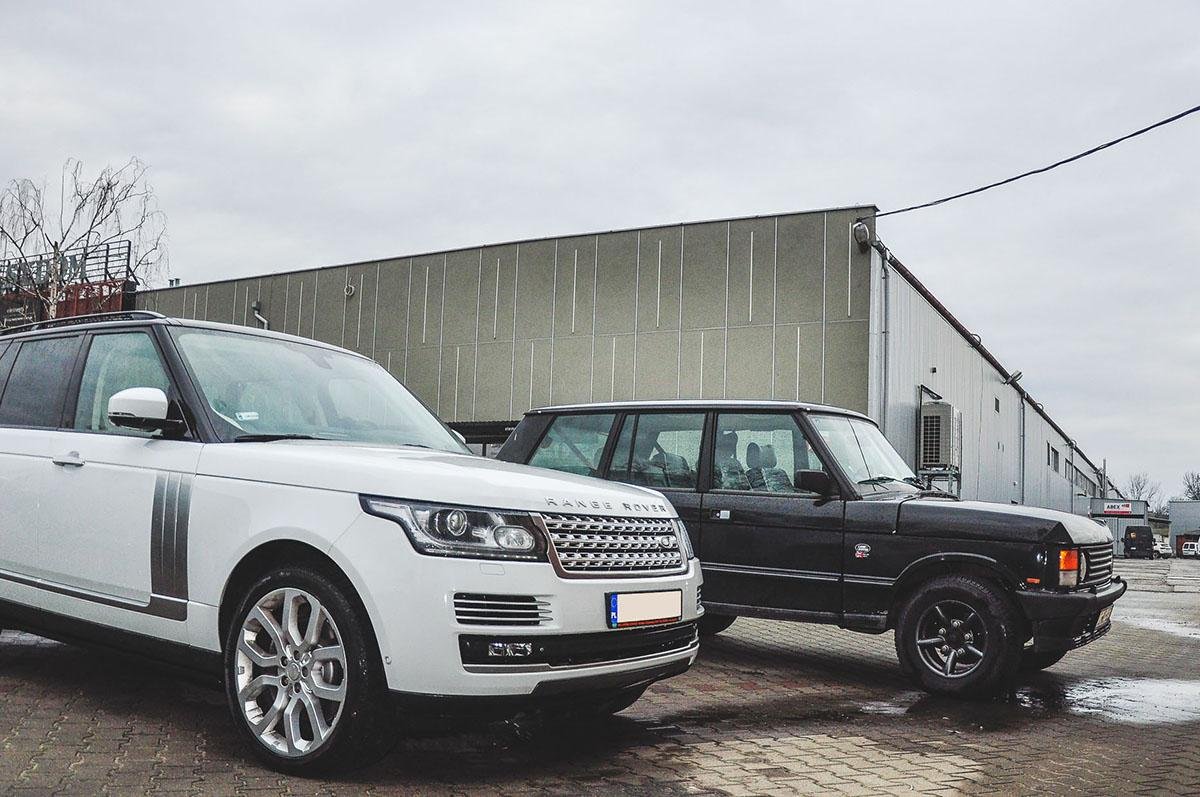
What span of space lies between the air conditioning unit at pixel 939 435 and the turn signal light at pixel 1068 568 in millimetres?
15359

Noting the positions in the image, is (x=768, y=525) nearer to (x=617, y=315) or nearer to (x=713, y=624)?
(x=713, y=624)

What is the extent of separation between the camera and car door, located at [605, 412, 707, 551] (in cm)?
784

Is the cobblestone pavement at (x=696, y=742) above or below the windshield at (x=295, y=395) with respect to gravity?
below

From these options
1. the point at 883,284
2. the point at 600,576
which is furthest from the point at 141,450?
the point at 883,284

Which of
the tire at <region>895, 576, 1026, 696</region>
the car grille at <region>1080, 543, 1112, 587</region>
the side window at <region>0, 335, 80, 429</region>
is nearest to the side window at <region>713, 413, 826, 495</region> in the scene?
the tire at <region>895, 576, 1026, 696</region>

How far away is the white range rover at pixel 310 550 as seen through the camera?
3.71 m

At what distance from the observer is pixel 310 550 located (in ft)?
13.0

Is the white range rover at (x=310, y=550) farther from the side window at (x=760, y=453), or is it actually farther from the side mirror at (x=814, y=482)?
the side window at (x=760, y=453)

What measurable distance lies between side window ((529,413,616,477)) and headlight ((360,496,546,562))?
427 cm

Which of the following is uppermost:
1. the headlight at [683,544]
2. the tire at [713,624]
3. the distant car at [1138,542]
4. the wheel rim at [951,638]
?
the headlight at [683,544]

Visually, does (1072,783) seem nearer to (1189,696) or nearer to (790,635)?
(1189,696)

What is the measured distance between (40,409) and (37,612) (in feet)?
3.48

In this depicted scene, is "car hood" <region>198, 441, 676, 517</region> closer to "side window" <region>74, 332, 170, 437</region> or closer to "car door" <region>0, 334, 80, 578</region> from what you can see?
"side window" <region>74, 332, 170, 437</region>

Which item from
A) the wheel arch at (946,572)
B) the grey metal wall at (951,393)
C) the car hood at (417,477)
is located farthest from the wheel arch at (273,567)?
the grey metal wall at (951,393)
